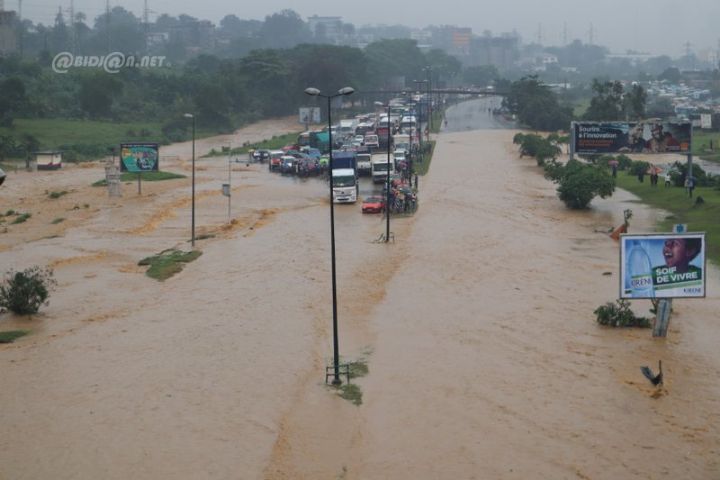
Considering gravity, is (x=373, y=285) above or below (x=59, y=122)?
below

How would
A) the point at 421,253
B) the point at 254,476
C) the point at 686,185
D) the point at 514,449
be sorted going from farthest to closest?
the point at 686,185
the point at 421,253
the point at 514,449
the point at 254,476

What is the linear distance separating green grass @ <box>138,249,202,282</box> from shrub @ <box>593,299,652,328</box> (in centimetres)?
1129

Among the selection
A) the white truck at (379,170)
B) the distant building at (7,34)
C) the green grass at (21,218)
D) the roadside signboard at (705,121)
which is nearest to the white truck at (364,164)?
the white truck at (379,170)

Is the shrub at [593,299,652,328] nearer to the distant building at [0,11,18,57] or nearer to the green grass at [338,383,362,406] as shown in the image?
the green grass at [338,383,362,406]

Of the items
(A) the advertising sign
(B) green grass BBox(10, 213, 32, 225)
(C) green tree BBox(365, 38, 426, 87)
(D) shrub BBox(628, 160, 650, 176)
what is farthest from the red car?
(C) green tree BBox(365, 38, 426, 87)

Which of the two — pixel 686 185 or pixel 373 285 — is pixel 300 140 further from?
pixel 373 285

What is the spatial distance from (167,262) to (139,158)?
17454 millimetres

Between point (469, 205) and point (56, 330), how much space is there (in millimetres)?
22015

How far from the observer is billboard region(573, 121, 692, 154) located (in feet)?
138

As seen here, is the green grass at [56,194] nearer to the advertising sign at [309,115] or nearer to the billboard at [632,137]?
the billboard at [632,137]

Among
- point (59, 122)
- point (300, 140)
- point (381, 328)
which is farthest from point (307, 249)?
point (59, 122)

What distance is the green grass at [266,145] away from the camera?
66938 mm

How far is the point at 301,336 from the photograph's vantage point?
67.8 feet

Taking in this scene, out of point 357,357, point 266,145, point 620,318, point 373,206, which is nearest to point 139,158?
point 373,206
